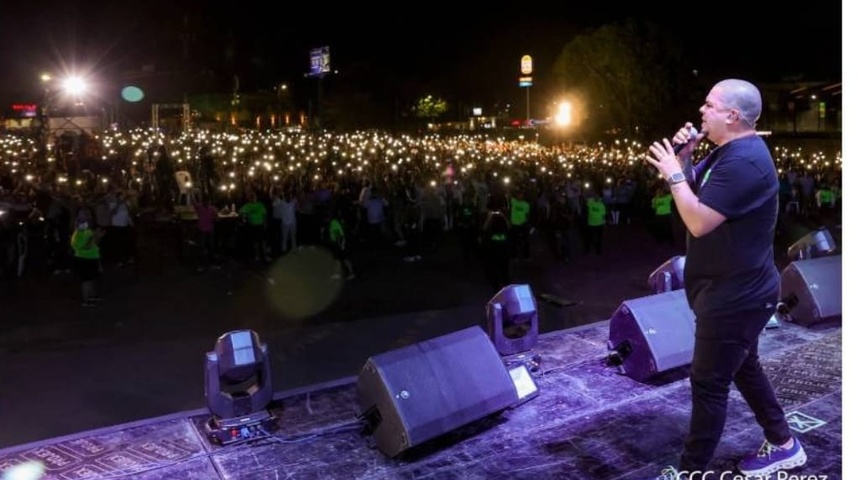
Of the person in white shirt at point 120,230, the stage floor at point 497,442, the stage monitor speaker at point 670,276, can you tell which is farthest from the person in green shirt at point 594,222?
the stage floor at point 497,442

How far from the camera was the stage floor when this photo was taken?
12.6 ft

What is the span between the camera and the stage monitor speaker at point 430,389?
3.97 meters

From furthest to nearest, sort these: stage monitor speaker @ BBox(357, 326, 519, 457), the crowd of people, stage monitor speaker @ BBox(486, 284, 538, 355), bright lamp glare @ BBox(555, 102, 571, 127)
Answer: bright lamp glare @ BBox(555, 102, 571, 127), the crowd of people, stage monitor speaker @ BBox(486, 284, 538, 355), stage monitor speaker @ BBox(357, 326, 519, 457)

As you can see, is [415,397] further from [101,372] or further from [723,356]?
[101,372]

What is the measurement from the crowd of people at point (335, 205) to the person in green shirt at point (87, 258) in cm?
3

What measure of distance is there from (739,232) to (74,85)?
43.3m

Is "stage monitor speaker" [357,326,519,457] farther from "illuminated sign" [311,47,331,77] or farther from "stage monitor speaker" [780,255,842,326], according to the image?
"illuminated sign" [311,47,331,77]

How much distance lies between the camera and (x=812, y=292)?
6.13m

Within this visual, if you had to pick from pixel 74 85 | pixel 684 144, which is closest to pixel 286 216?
pixel 684 144

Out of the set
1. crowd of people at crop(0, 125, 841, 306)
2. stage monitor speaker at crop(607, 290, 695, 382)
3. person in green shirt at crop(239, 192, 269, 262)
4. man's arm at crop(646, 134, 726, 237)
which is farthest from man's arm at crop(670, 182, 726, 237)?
person in green shirt at crop(239, 192, 269, 262)

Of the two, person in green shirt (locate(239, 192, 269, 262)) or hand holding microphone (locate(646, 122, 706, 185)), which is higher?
hand holding microphone (locate(646, 122, 706, 185))

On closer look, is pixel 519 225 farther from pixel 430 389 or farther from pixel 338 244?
pixel 430 389

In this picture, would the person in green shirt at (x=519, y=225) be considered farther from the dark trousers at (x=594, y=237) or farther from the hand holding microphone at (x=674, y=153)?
the hand holding microphone at (x=674, y=153)

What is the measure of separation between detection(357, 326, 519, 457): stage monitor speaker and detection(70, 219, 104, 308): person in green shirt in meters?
6.81
